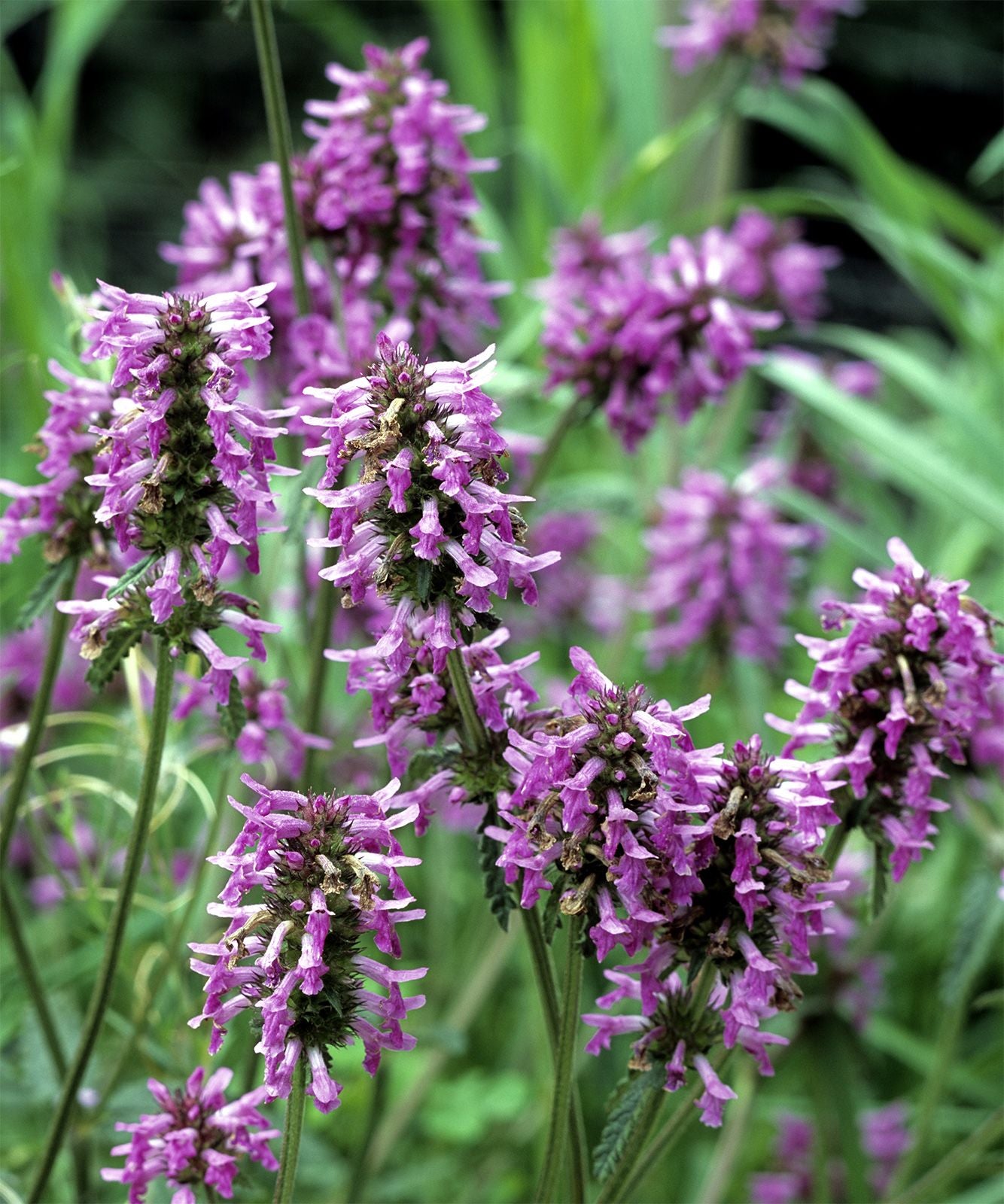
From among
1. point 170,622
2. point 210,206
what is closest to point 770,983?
point 170,622

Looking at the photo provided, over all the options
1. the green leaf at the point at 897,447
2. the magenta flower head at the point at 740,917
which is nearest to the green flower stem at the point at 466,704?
the magenta flower head at the point at 740,917

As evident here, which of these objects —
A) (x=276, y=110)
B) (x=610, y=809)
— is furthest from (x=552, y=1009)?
(x=276, y=110)

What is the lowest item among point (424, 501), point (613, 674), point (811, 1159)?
point (811, 1159)

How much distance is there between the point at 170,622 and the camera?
33.0 inches

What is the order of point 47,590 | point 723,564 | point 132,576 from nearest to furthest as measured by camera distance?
point 132,576, point 47,590, point 723,564

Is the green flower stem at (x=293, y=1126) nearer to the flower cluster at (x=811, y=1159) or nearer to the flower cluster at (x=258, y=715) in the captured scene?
the flower cluster at (x=258, y=715)

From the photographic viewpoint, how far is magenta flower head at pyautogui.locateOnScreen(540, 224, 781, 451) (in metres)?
1.32

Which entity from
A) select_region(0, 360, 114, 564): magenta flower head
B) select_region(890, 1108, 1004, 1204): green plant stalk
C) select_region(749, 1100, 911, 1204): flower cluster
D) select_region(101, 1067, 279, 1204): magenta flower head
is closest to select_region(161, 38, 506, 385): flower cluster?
select_region(0, 360, 114, 564): magenta flower head

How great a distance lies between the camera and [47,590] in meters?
1.00

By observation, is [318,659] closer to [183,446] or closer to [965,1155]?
[183,446]

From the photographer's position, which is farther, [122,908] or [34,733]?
[34,733]

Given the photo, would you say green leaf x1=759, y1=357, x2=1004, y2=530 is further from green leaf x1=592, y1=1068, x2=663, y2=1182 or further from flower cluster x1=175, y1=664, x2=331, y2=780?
green leaf x1=592, y1=1068, x2=663, y2=1182

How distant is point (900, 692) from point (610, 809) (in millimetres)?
223

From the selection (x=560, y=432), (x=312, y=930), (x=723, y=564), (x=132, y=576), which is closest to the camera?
(x=312, y=930)
